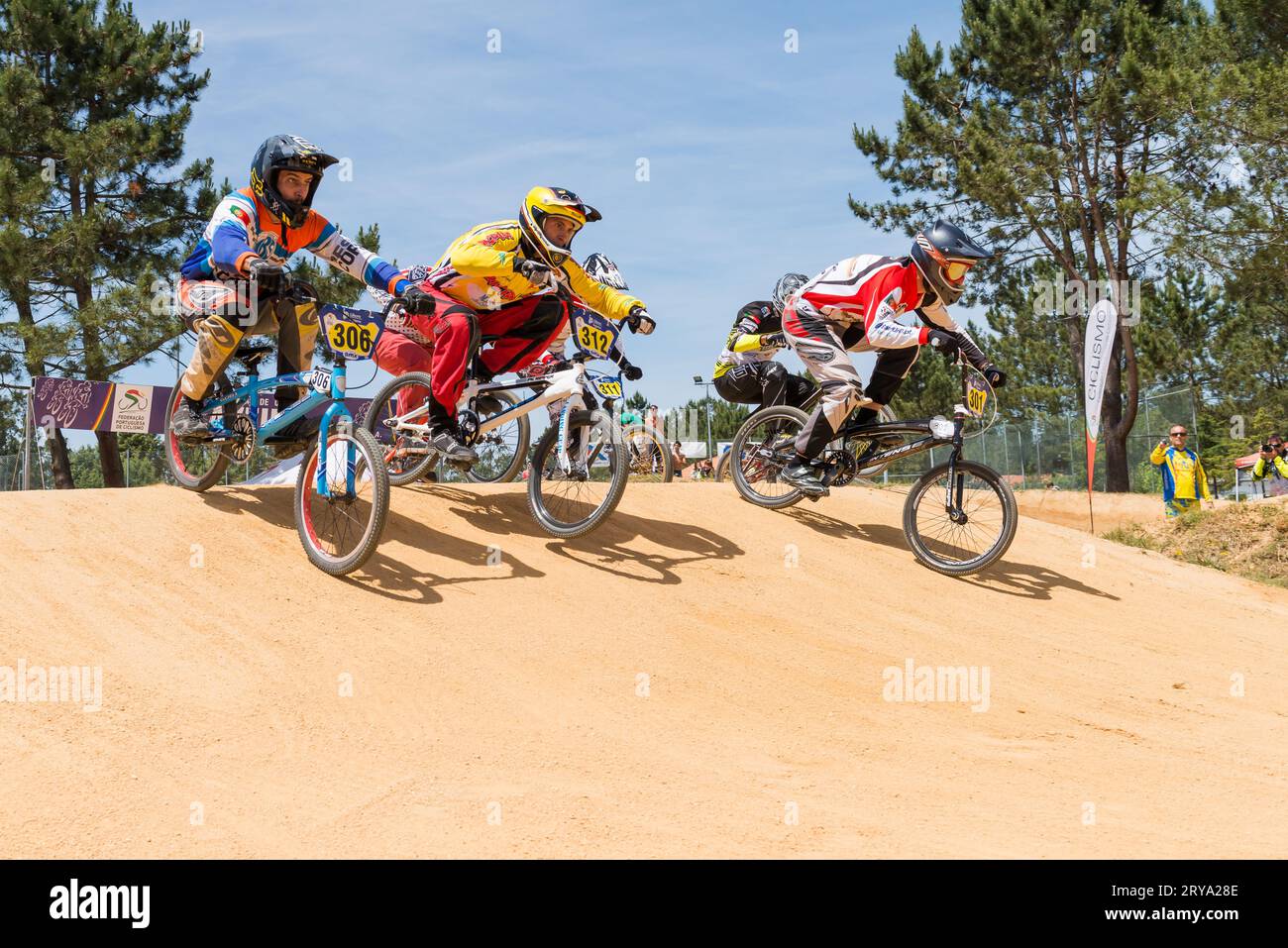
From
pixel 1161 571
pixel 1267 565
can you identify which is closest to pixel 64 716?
pixel 1161 571

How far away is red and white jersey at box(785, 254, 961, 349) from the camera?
29.7ft

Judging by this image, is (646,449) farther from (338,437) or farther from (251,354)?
(338,437)

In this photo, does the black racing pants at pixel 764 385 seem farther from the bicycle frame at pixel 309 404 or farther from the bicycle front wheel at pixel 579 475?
the bicycle frame at pixel 309 404

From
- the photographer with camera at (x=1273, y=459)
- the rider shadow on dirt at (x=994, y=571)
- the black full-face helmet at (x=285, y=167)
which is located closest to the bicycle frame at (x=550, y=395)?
the black full-face helmet at (x=285, y=167)

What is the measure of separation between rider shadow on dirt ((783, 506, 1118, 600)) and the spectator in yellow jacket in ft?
27.2

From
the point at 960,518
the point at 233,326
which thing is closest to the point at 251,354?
the point at 233,326

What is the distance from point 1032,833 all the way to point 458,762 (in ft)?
7.99

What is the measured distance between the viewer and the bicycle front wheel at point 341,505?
660 cm

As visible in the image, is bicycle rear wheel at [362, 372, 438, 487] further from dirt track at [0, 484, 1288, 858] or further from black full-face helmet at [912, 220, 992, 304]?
black full-face helmet at [912, 220, 992, 304]

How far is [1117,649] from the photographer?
7648 mm

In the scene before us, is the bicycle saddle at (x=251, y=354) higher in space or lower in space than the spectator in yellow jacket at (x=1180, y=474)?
higher

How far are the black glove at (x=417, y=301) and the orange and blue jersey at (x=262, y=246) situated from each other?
12cm

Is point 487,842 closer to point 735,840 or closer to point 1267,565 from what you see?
point 735,840

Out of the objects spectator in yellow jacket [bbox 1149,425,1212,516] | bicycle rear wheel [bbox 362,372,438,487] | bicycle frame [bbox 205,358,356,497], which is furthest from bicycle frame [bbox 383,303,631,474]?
spectator in yellow jacket [bbox 1149,425,1212,516]
